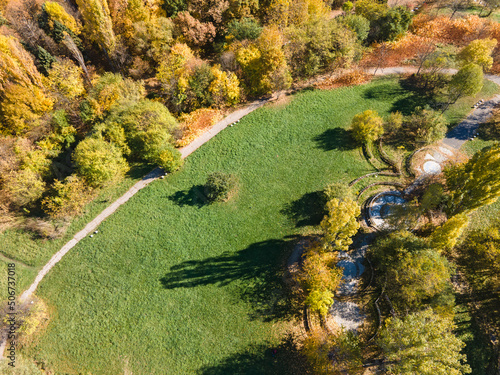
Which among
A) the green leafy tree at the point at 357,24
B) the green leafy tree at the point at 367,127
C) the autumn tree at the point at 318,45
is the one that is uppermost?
the green leafy tree at the point at 357,24

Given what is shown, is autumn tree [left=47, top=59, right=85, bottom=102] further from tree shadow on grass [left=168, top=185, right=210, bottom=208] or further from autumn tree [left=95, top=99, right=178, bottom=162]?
tree shadow on grass [left=168, top=185, right=210, bottom=208]

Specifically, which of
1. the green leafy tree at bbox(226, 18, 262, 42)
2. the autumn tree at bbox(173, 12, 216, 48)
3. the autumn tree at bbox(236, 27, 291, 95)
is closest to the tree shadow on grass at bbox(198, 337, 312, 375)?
the autumn tree at bbox(236, 27, 291, 95)

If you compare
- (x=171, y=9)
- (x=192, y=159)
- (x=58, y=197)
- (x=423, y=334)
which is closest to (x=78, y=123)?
(x=58, y=197)

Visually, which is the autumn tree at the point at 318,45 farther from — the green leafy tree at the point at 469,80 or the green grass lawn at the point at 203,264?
the green leafy tree at the point at 469,80

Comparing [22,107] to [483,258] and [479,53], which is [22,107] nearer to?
[483,258]

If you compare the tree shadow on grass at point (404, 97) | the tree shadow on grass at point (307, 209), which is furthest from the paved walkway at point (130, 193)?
the tree shadow on grass at point (404, 97)
